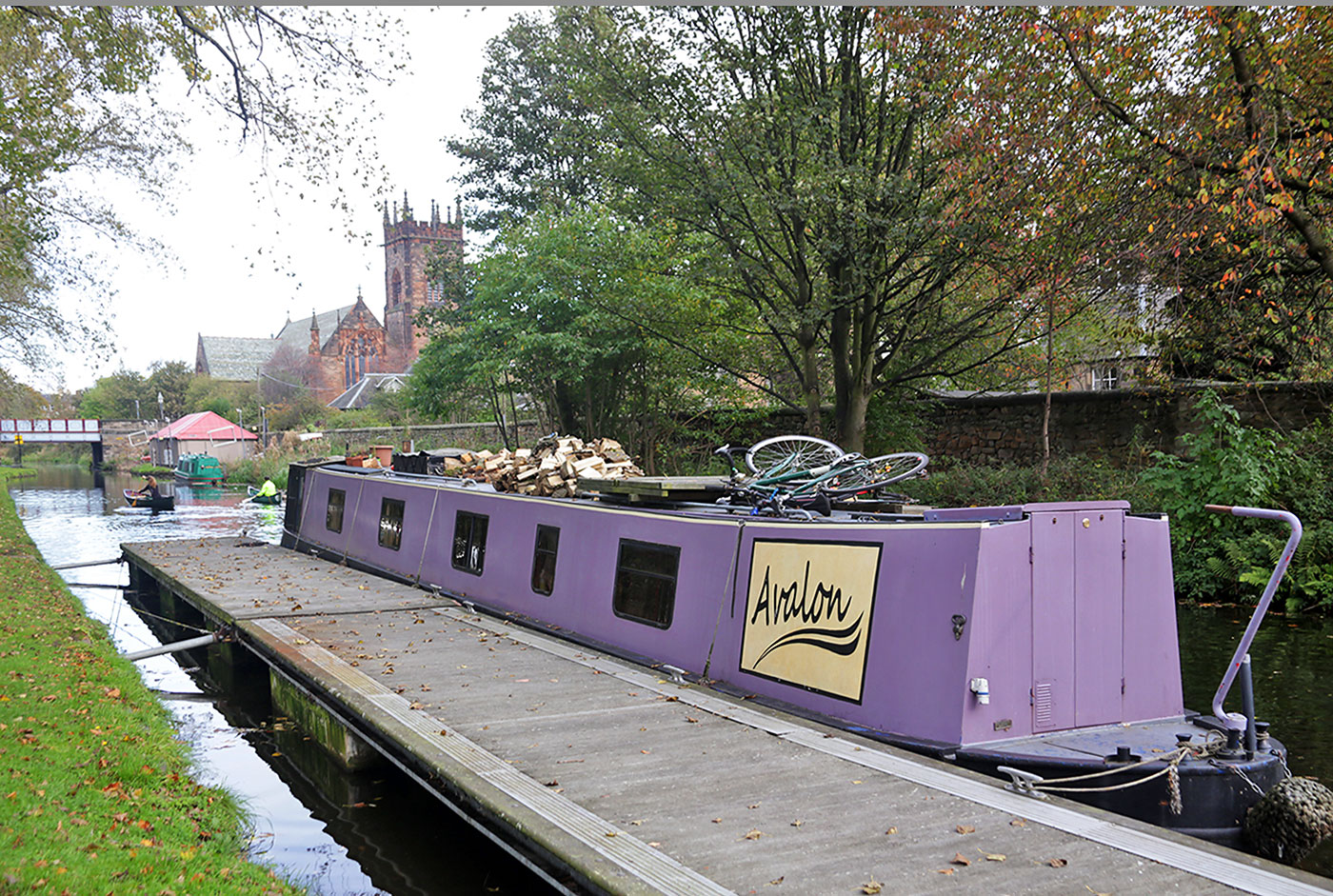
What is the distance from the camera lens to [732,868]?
13.8ft

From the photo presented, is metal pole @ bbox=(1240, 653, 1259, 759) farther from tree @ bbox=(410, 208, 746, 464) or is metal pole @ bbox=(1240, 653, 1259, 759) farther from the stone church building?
the stone church building

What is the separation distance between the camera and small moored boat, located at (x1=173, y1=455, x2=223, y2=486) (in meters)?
50.4

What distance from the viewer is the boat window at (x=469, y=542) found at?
1150 centimetres

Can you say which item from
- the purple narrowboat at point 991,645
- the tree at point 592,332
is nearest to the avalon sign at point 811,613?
the purple narrowboat at point 991,645

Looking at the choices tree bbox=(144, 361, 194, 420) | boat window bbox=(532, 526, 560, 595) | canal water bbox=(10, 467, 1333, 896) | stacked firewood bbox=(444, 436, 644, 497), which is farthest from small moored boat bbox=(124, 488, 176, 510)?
tree bbox=(144, 361, 194, 420)

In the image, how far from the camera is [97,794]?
565 centimetres

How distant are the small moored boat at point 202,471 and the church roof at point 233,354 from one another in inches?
2060

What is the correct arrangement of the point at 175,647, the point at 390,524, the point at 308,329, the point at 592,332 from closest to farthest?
the point at 175,647 < the point at 390,524 < the point at 592,332 < the point at 308,329

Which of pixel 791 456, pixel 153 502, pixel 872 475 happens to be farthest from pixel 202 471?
pixel 872 475

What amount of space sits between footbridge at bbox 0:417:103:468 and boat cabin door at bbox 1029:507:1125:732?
241 feet

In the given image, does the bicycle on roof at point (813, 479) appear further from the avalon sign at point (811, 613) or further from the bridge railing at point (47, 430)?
the bridge railing at point (47, 430)

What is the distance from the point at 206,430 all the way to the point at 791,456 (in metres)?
63.0

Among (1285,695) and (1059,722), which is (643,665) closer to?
(1059,722)

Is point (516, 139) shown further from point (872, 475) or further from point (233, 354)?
point (233, 354)
